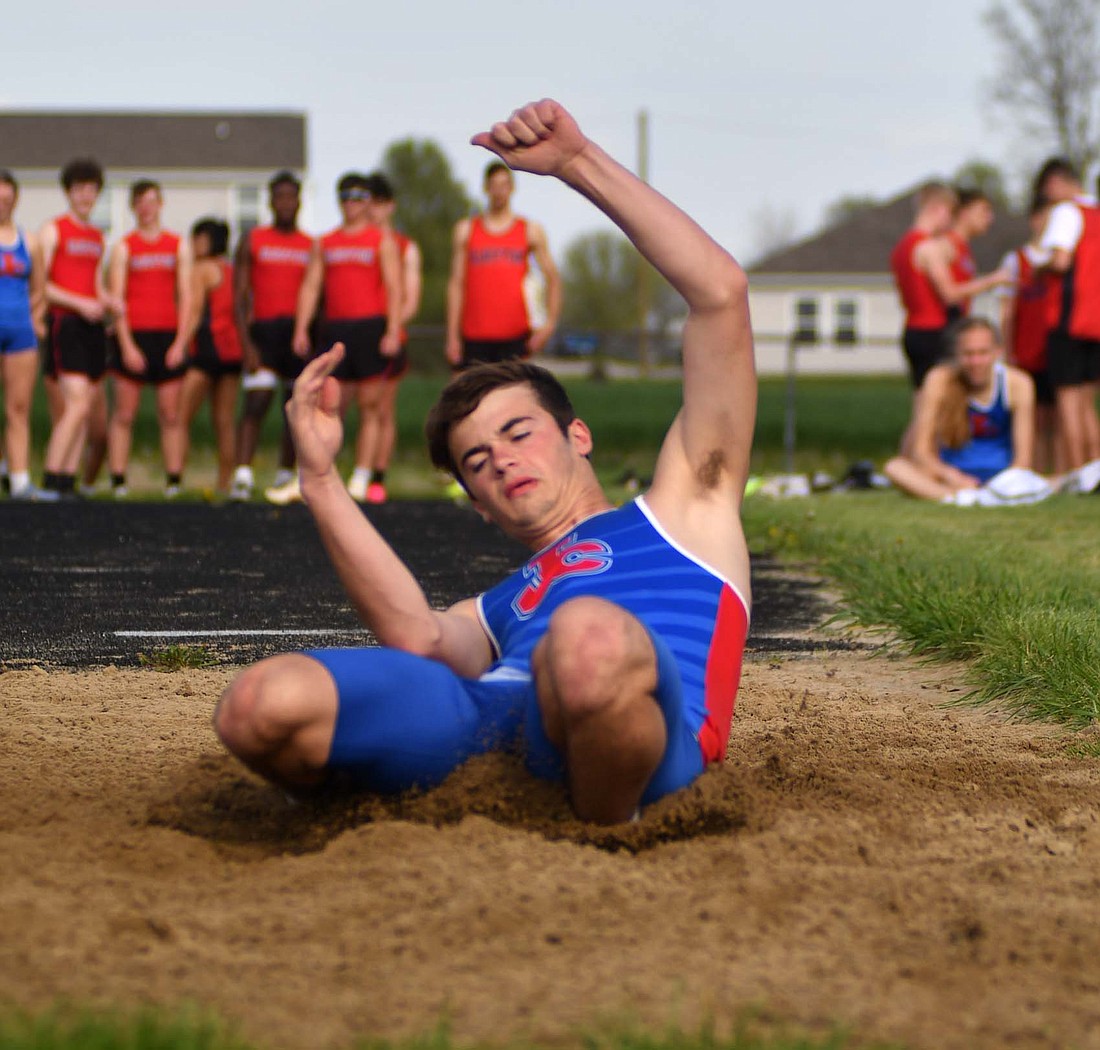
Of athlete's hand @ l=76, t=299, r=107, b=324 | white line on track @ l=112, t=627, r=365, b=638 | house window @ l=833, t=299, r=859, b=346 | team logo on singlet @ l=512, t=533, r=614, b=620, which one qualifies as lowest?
white line on track @ l=112, t=627, r=365, b=638

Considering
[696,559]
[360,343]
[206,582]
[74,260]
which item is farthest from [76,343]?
[696,559]

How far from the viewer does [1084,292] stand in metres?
10.6

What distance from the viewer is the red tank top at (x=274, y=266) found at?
1123cm

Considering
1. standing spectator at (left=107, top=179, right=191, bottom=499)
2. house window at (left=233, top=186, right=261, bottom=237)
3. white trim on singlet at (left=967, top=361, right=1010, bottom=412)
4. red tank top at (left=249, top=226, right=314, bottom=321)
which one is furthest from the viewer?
house window at (left=233, top=186, right=261, bottom=237)

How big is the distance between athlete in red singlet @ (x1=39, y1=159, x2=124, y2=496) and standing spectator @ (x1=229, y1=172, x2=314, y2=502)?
1004 mm

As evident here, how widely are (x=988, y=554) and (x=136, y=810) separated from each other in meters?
4.67

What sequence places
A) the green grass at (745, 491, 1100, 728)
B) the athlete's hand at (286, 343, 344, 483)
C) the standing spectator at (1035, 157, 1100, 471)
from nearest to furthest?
the athlete's hand at (286, 343, 344, 483), the green grass at (745, 491, 1100, 728), the standing spectator at (1035, 157, 1100, 471)

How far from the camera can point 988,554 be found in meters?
6.81

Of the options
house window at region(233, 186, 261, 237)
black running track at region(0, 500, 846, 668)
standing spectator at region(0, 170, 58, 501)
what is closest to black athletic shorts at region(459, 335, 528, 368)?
black running track at region(0, 500, 846, 668)

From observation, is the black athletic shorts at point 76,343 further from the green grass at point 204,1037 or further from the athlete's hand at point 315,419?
the green grass at point 204,1037

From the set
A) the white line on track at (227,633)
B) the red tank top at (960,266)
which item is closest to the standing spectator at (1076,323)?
the red tank top at (960,266)

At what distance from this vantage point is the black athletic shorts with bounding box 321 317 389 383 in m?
11.1

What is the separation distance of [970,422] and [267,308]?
507cm

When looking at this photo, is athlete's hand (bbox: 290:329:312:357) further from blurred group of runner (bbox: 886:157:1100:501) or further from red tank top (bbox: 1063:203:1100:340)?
red tank top (bbox: 1063:203:1100:340)
